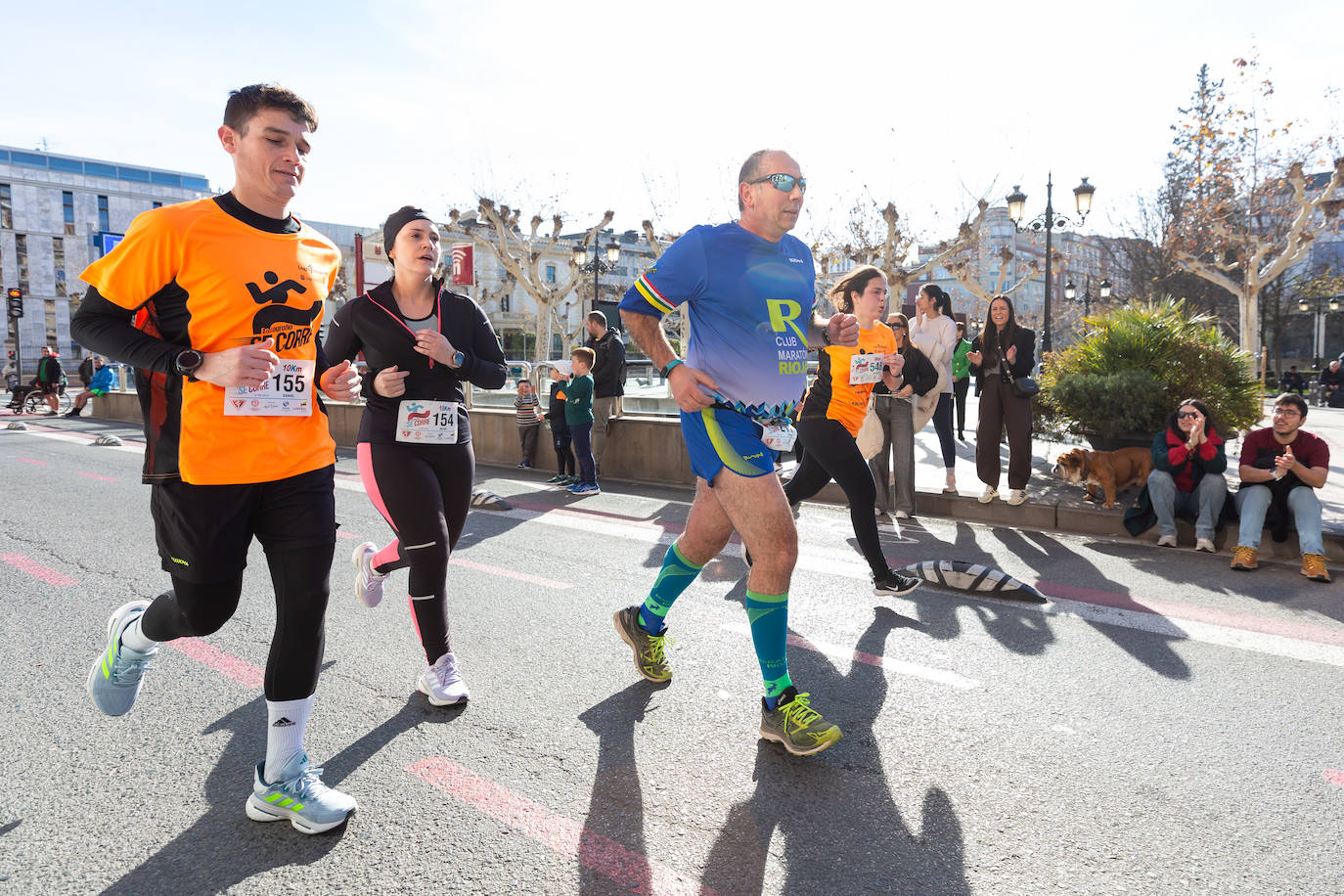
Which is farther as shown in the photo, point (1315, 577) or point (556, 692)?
point (1315, 577)

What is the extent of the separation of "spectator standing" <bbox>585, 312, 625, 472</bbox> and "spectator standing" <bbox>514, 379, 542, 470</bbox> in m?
1.33

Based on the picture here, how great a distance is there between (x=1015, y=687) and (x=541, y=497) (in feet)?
20.4

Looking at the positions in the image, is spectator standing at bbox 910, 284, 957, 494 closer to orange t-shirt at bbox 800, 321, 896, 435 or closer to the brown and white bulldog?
the brown and white bulldog

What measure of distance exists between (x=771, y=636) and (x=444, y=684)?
1285 millimetres

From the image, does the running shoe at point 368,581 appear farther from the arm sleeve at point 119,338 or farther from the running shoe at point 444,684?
the arm sleeve at point 119,338

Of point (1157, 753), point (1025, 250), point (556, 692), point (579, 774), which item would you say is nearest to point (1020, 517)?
point (1157, 753)

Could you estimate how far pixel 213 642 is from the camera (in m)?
4.16

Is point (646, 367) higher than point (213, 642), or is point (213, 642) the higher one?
point (646, 367)

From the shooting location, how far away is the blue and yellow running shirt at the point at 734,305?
301 centimetres

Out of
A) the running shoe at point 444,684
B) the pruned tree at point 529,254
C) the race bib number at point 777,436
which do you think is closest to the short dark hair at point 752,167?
the race bib number at point 777,436

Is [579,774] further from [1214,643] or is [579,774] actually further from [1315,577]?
[1315,577]

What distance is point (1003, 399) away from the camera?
7.71 meters

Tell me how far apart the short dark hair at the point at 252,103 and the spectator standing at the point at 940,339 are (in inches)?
236

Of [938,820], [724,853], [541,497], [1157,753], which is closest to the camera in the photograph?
[724,853]
